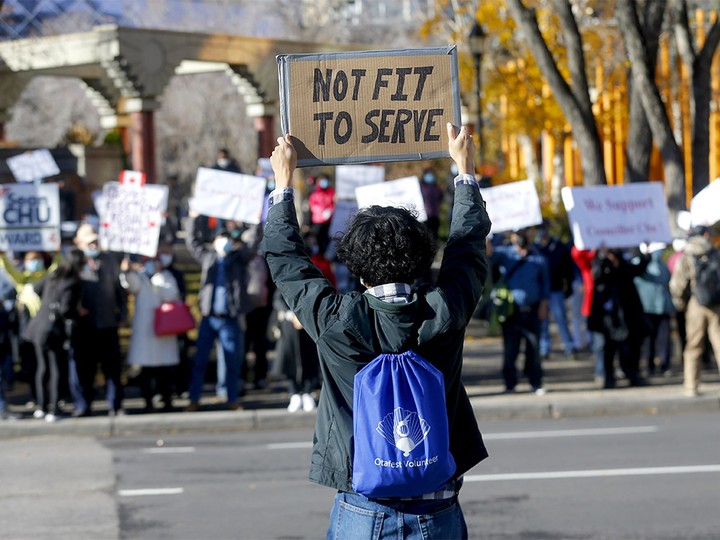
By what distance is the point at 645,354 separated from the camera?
17203 millimetres

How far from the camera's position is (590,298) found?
1455cm

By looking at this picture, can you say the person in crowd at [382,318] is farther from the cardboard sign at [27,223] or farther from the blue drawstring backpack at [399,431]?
the cardboard sign at [27,223]

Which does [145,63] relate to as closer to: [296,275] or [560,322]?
[560,322]

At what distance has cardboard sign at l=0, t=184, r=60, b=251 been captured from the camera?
1410cm

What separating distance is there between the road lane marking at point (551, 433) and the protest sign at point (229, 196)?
3.34m

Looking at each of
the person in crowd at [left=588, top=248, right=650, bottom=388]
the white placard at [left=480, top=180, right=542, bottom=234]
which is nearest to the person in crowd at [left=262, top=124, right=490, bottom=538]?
the white placard at [left=480, top=180, right=542, bottom=234]

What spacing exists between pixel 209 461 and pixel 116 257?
3426 mm

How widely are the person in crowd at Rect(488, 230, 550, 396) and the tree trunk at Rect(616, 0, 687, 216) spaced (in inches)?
150


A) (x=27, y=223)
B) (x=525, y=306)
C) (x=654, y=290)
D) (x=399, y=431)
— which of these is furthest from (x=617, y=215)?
(x=399, y=431)

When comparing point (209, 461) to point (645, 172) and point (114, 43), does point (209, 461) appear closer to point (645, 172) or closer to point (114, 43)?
point (645, 172)

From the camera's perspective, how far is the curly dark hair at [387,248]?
12.4 feet

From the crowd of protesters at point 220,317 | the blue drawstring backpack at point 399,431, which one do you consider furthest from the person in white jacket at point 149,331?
the blue drawstring backpack at point 399,431

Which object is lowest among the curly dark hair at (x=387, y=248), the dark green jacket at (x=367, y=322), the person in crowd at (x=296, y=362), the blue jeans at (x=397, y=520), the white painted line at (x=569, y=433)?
the white painted line at (x=569, y=433)

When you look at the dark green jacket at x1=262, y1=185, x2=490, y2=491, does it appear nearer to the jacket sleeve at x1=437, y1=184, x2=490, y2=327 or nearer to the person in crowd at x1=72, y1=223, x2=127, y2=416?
the jacket sleeve at x1=437, y1=184, x2=490, y2=327
